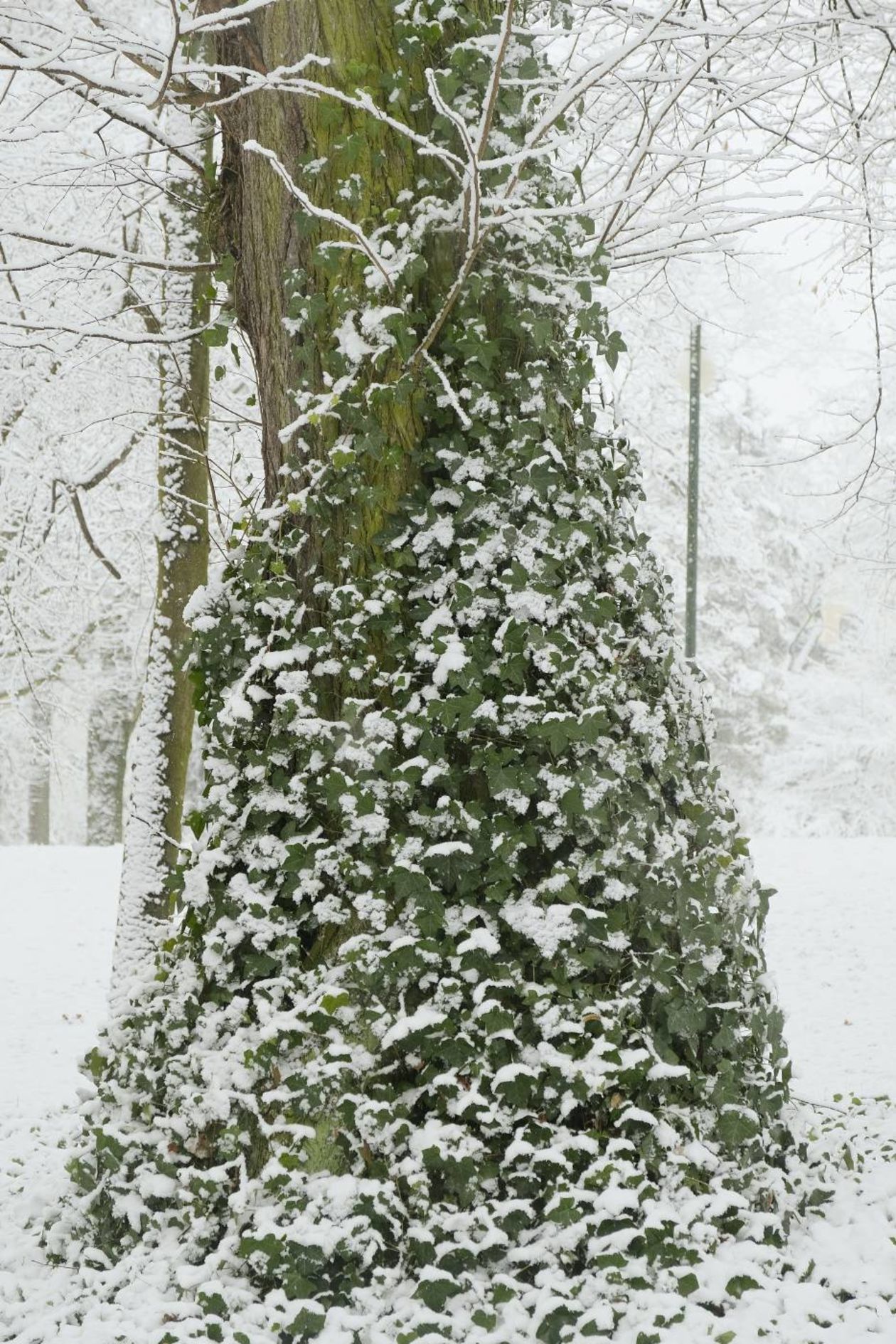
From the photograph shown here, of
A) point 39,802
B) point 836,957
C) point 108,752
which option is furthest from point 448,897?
point 39,802

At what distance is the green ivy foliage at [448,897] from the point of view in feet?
9.09

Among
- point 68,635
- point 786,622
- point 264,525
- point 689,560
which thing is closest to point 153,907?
point 264,525

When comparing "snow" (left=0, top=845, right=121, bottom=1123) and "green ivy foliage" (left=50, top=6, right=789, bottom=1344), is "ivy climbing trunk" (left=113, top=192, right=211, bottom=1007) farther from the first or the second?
"green ivy foliage" (left=50, top=6, right=789, bottom=1344)

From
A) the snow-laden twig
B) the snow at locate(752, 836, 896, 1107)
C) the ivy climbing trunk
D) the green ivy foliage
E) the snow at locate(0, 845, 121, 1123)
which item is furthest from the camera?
the snow at locate(0, 845, 121, 1123)

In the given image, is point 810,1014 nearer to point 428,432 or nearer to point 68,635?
point 428,432

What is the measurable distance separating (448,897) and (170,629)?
8.99ft

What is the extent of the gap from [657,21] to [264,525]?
5.20ft

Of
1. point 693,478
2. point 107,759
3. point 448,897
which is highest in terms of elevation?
point 693,478

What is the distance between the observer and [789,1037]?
260 inches

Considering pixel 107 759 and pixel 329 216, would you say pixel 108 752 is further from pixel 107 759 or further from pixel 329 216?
pixel 329 216

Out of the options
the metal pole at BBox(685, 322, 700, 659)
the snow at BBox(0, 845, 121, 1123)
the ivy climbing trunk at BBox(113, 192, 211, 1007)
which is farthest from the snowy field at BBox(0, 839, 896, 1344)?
the metal pole at BBox(685, 322, 700, 659)

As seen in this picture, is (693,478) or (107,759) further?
(107,759)

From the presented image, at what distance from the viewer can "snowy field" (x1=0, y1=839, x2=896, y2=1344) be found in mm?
2811

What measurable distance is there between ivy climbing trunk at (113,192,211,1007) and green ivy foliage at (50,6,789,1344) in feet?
5.74
